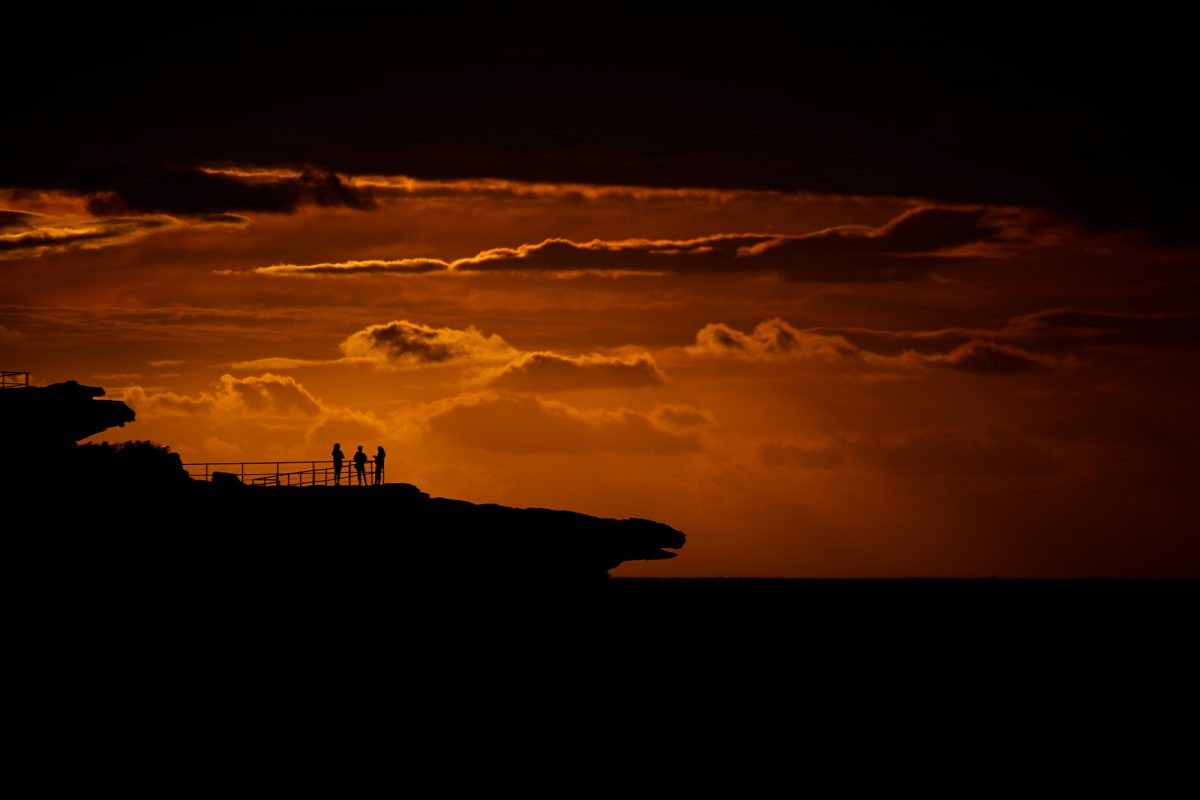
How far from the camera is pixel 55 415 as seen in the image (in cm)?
7088

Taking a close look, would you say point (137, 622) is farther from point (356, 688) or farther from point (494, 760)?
point (494, 760)

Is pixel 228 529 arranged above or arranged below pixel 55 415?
below

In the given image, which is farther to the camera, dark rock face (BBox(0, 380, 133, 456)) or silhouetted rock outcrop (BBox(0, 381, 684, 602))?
dark rock face (BBox(0, 380, 133, 456))

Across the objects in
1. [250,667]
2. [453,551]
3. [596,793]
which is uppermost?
[453,551]

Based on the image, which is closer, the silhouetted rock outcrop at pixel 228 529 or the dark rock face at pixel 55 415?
the silhouetted rock outcrop at pixel 228 529

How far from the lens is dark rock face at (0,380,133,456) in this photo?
69438mm

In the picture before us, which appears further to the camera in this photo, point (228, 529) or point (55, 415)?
point (55, 415)

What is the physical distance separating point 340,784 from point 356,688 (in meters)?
9.37

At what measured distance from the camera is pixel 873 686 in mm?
101688

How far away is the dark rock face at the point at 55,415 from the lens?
6944 cm

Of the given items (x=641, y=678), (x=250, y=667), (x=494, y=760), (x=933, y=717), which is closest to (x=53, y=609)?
(x=250, y=667)

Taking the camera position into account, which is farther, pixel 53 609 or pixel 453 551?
pixel 453 551

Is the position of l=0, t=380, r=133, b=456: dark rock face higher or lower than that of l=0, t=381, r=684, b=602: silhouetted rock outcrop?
higher

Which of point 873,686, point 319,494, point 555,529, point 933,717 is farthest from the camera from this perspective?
point 873,686
